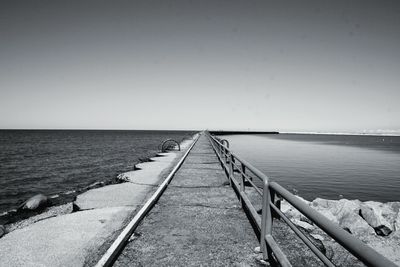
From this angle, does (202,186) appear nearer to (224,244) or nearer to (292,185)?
(224,244)

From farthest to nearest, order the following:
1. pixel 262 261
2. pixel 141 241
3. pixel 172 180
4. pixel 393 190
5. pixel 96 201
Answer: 1. pixel 393 190
2. pixel 172 180
3. pixel 96 201
4. pixel 141 241
5. pixel 262 261

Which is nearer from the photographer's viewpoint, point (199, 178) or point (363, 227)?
point (363, 227)

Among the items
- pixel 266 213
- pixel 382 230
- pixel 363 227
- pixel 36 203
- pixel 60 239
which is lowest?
pixel 382 230

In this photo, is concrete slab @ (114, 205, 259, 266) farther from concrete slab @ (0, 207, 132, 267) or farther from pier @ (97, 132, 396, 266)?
concrete slab @ (0, 207, 132, 267)

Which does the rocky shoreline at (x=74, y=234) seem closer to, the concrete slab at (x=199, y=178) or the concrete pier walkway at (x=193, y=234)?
the concrete pier walkway at (x=193, y=234)

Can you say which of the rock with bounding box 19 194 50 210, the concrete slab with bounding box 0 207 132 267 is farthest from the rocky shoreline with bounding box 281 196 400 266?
the rock with bounding box 19 194 50 210

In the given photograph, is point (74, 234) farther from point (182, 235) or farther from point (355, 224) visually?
point (355, 224)

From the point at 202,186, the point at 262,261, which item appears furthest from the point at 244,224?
the point at 202,186

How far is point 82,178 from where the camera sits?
18234 mm

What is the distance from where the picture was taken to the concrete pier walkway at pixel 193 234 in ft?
11.8

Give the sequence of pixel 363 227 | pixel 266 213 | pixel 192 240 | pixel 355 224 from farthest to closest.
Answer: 1. pixel 355 224
2. pixel 363 227
3. pixel 192 240
4. pixel 266 213

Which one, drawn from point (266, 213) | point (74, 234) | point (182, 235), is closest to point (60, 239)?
point (74, 234)

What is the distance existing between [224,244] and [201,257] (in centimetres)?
56

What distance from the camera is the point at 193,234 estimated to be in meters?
4.44
